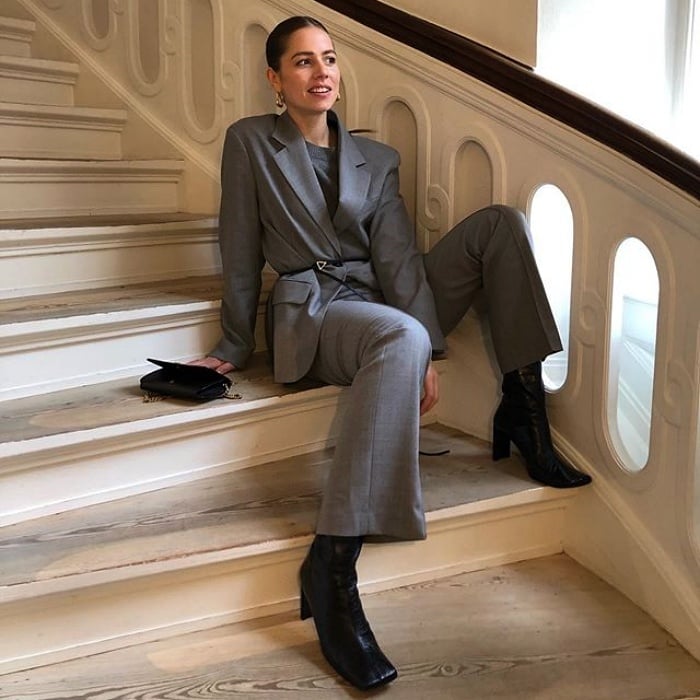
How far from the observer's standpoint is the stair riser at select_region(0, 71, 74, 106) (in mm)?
2438

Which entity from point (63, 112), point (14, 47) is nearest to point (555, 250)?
point (63, 112)

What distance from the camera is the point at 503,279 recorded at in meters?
1.68

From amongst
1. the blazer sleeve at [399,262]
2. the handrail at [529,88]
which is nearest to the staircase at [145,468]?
the blazer sleeve at [399,262]

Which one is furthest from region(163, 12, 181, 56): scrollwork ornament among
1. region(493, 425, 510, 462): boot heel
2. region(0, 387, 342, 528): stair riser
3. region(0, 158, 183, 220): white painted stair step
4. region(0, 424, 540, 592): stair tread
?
region(493, 425, 510, 462): boot heel

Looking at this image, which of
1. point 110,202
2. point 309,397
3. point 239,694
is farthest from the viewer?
point 110,202

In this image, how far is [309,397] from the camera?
5.63ft

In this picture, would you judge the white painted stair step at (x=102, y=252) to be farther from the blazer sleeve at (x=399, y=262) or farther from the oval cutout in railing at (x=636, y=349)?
the oval cutout in railing at (x=636, y=349)

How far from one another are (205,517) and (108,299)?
605 mm

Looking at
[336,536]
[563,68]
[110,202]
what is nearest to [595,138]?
[563,68]

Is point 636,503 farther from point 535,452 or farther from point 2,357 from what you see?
point 2,357

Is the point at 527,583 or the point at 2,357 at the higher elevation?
the point at 2,357

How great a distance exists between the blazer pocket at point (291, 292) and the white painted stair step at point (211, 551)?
0.33 m

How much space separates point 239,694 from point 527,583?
0.61 m

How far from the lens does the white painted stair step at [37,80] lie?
7.94 ft
